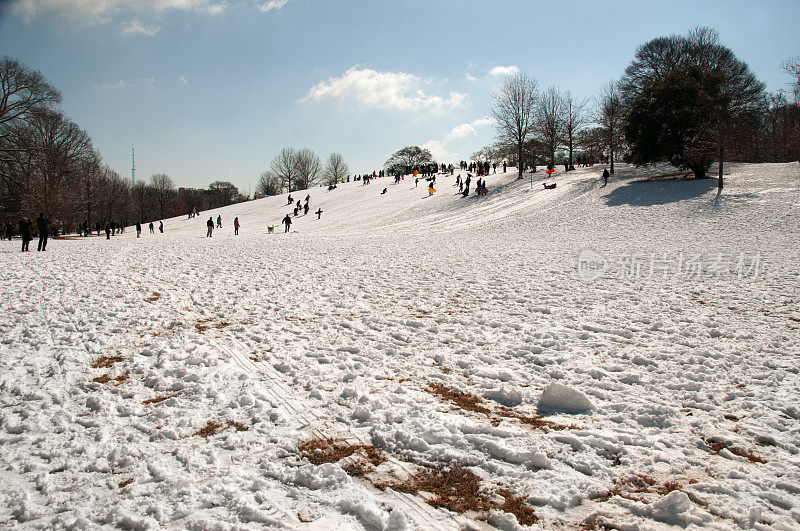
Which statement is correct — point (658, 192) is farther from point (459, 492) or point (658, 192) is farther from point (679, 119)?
point (459, 492)

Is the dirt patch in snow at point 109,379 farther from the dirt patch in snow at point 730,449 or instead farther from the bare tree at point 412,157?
the bare tree at point 412,157

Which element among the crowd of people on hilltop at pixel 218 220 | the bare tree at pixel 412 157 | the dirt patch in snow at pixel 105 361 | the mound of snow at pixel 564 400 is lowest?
the mound of snow at pixel 564 400

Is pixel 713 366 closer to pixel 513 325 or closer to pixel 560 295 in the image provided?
pixel 513 325

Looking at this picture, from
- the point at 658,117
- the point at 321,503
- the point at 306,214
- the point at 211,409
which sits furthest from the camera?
the point at 306,214

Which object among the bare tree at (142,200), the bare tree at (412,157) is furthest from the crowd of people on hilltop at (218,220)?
the bare tree at (142,200)

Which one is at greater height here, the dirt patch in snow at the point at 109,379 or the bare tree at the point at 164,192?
the bare tree at the point at 164,192

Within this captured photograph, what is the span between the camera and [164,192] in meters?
92.2

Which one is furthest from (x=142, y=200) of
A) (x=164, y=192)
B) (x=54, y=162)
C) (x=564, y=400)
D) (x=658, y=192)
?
(x=564, y=400)

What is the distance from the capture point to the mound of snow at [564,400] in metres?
4.34

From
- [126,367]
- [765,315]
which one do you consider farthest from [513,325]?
[126,367]

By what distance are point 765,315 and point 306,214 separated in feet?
142

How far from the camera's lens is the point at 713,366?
5199mm

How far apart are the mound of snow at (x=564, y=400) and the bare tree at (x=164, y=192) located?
99903 millimetres

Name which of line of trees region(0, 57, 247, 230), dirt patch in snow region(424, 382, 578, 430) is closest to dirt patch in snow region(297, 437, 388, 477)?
dirt patch in snow region(424, 382, 578, 430)
